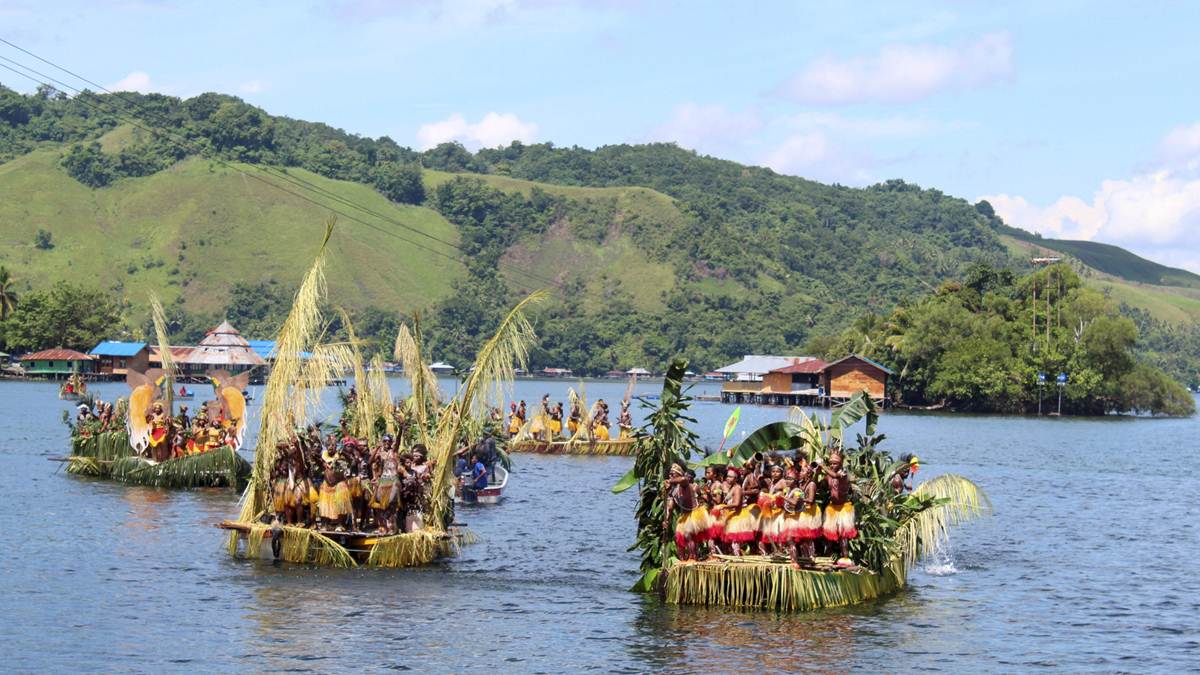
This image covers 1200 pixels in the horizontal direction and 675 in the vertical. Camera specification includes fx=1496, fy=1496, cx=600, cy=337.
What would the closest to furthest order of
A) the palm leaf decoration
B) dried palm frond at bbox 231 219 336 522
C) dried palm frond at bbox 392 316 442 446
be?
the palm leaf decoration → dried palm frond at bbox 231 219 336 522 → dried palm frond at bbox 392 316 442 446

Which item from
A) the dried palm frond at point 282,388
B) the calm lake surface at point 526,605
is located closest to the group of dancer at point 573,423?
the calm lake surface at point 526,605

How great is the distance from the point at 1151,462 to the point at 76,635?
7946cm

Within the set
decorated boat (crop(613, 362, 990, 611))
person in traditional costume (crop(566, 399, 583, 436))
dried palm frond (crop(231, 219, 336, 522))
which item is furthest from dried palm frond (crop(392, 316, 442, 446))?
person in traditional costume (crop(566, 399, 583, 436))

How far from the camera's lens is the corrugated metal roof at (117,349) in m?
183

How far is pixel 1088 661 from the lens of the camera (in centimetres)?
3031

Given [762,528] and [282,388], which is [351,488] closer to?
[282,388]

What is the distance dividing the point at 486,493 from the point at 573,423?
76.2 feet

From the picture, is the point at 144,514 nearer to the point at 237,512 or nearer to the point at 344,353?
the point at 237,512

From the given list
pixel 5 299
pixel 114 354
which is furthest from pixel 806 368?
pixel 5 299

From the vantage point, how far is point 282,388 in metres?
36.8

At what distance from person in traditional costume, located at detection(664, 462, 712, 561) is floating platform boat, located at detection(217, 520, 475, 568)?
7.08 m

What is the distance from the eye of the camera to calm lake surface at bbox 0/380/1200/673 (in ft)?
94.2

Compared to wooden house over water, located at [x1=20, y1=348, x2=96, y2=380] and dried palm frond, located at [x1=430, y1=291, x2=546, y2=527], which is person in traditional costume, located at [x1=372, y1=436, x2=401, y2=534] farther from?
wooden house over water, located at [x1=20, y1=348, x2=96, y2=380]

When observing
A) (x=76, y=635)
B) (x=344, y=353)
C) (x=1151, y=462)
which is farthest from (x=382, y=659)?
(x=1151, y=462)
